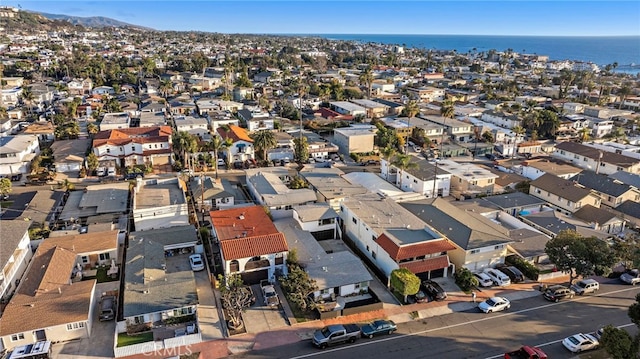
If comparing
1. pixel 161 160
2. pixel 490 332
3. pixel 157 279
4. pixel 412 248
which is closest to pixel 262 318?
pixel 157 279

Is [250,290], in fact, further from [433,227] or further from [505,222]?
[505,222]

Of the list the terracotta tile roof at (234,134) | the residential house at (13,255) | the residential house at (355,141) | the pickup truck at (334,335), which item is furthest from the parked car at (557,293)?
the terracotta tile roof at (234,134)

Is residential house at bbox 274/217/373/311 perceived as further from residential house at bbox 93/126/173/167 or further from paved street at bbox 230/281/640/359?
residential house at bbox 93/126/173/167

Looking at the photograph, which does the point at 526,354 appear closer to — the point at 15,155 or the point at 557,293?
the point at 557,293

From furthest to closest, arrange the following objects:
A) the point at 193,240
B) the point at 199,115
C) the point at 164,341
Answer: the point at 199,115 → the point at 193,240 → the point at 164,341

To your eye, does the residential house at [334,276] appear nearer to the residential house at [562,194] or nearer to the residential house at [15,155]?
the residential house at [562,194]

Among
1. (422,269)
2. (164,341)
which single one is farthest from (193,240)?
(422,269)
